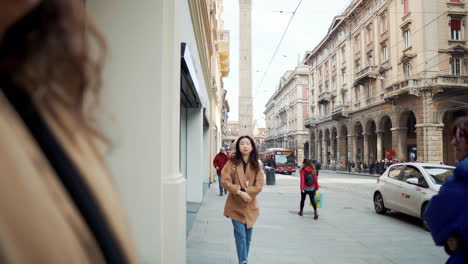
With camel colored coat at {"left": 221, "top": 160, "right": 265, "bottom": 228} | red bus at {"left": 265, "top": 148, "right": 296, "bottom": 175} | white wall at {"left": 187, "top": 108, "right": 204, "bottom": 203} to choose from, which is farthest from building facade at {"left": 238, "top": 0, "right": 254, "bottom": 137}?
camel colored coat at {"left": 221, "top": 160, "right": 265, "bottom": 228}

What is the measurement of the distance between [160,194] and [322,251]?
3754 mm

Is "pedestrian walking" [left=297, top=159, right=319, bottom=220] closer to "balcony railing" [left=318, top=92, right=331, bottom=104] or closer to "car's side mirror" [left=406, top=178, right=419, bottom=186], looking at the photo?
"car's side mirror" [left=406, top=178, right=419, bottom=186]

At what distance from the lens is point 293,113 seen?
7325cm

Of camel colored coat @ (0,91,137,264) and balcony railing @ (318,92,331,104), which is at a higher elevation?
balcony railing @ (318,92,331,104)

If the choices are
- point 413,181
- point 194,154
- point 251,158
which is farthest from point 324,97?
point 251,158

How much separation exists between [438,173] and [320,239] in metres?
3.90

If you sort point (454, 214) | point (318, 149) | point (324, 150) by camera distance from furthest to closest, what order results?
point (318, 149), point (324, 150), point (454, 214)

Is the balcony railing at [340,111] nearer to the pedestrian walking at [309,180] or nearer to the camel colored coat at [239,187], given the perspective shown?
the pedestrian walking at [309,180]

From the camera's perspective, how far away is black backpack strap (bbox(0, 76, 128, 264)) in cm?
59

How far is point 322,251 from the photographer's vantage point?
19.7ft

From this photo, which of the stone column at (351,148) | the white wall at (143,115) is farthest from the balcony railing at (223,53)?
the stone column at (351,148)

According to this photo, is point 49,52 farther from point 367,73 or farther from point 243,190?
point 367,73

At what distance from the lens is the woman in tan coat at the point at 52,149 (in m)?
0.50

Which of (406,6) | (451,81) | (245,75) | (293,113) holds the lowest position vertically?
(245,75)
